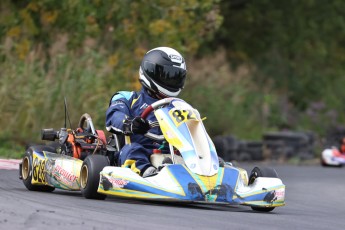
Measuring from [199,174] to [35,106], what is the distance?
26.4 ft

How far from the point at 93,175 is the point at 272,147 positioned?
535 inches

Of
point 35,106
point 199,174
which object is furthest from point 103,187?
point 35,106

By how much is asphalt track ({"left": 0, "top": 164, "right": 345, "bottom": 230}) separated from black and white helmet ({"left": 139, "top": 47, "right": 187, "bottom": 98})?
122cm

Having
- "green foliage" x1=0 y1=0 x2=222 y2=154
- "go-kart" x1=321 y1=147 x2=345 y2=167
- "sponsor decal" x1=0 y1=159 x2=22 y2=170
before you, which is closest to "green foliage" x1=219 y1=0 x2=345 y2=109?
"green foliage" x1=0 y1=0 x2=222 y2=154

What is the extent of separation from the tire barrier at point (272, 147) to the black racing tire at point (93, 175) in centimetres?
1116

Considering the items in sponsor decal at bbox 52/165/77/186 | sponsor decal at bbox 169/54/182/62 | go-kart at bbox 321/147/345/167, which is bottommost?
sponsor decal at bbox 52/165/77/186

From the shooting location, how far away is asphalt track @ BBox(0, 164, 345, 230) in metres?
7.57

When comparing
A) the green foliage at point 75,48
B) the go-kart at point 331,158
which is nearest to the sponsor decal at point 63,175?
the green foliage at point 75,48

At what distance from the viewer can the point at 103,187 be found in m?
9.55

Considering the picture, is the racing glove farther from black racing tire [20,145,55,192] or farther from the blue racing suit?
black racing tire [20,145,55,192]

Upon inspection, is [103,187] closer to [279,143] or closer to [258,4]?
[279,143]

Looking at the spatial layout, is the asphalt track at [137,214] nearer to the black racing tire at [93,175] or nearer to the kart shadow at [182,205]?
the kart shadow at [182,205]

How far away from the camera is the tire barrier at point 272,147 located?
21.5 m

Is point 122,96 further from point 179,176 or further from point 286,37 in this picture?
point 286,37
